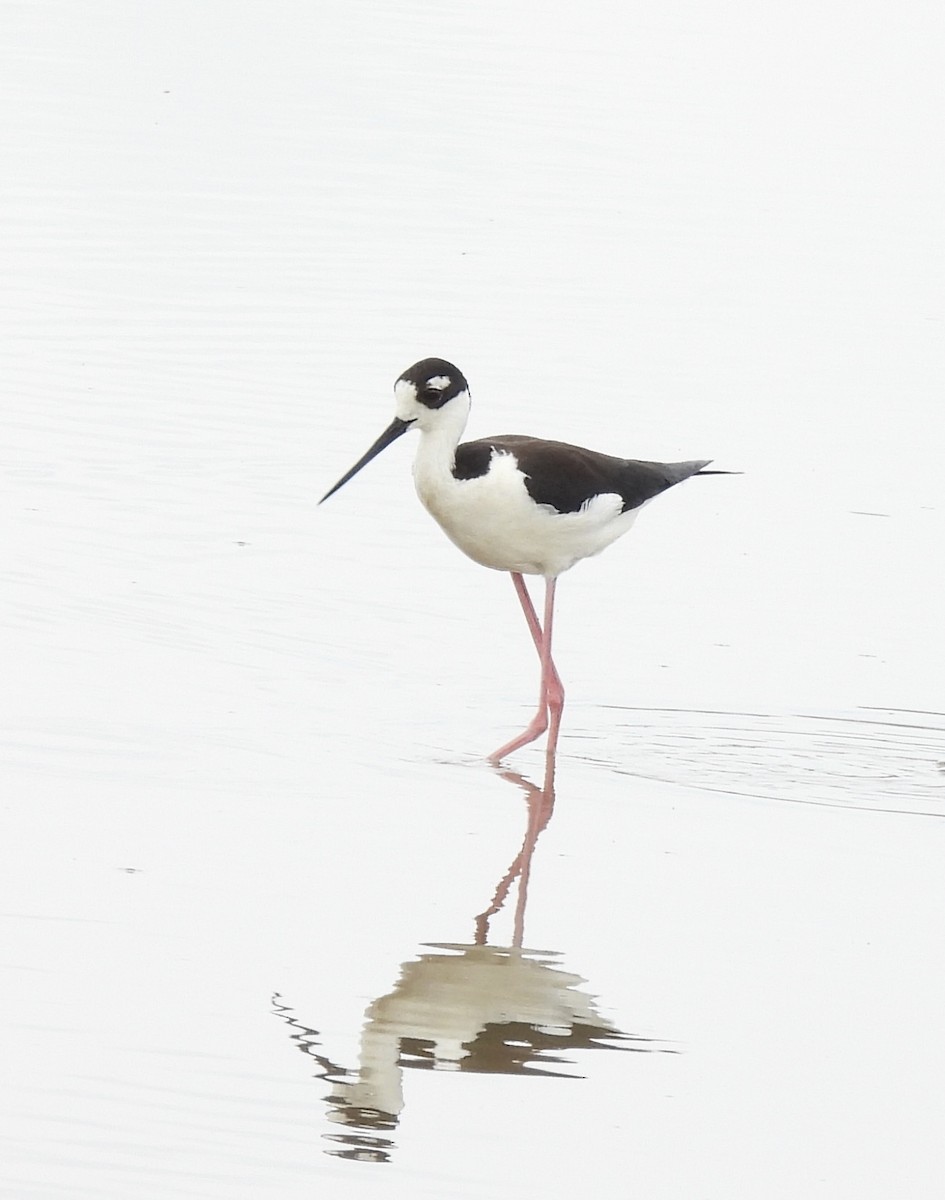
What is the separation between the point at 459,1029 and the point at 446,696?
2392 millimetres

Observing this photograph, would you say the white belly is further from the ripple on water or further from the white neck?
Result: the ripple on water

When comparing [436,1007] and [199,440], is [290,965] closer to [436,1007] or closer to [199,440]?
[436,1007]

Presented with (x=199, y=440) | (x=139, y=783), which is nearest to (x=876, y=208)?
(x=199, y=440)

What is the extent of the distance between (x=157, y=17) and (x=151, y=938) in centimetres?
1800

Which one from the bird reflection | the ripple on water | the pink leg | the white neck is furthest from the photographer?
the white neck

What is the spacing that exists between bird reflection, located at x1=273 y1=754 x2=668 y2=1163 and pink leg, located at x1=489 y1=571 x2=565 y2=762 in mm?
1437

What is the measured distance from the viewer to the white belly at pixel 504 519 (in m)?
7.02

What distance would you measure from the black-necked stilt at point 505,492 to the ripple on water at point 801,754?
33cm

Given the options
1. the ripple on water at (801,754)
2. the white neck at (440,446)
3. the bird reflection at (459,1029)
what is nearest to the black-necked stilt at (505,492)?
the white neck at (440,446)

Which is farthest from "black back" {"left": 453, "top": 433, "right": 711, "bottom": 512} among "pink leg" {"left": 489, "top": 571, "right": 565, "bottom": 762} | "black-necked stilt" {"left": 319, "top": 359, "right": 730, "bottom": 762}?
"pink leg" {"left": 489, "top": 571, "right": 565, "bottom": 762}

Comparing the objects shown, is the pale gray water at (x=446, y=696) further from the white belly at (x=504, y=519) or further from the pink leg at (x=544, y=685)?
the white belly at (x=504, y=519)

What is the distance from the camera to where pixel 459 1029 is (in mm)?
4871

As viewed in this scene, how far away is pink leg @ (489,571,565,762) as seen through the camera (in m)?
6.87

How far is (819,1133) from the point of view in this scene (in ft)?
14.7
